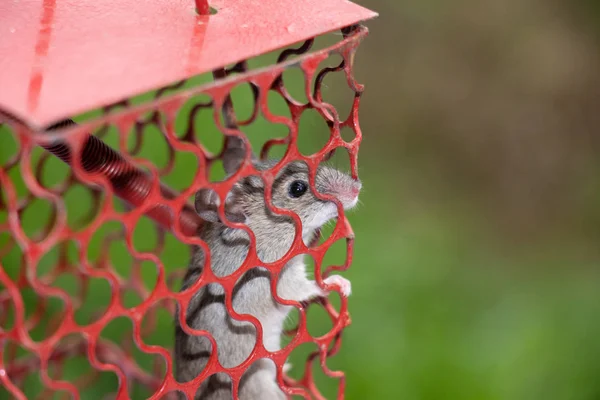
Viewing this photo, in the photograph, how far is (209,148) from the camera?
3.67 metres

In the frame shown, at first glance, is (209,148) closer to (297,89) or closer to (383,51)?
(297,89)

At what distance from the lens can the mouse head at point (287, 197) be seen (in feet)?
7.07

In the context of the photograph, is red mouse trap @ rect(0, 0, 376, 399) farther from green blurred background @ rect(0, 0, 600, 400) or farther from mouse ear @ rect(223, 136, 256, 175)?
green blurred background @ rect(0, 0, 600, 400)

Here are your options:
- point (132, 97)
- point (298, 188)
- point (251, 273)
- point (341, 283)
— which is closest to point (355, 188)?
point (298, 188)

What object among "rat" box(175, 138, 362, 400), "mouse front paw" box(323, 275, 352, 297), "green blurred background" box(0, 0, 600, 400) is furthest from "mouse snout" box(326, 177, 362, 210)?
"green blurred background" box(0, 0, 600, 400)

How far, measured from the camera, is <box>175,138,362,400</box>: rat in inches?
86.2

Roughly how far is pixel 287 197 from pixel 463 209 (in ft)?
8.72

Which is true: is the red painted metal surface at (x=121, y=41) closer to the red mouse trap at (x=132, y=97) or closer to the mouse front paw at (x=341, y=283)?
the red mouse trap at (x=132, y=97)

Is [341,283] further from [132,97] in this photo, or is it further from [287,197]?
[132,97]

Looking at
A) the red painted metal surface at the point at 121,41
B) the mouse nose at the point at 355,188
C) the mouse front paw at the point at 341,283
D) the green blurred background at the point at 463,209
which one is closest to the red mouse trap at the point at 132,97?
the red painted metal surface at the point at 121,41

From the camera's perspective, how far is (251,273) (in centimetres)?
227

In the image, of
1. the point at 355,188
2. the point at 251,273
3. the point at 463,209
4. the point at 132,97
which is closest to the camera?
the point at 132,97

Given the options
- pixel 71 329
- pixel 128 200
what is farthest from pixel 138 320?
pixel 128 200

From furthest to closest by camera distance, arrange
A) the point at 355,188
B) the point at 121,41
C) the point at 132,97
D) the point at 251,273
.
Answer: the point at 251,273
the point at 355,188
the point at 132,97
the point at 121,41
